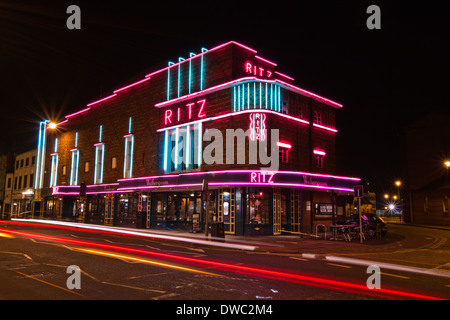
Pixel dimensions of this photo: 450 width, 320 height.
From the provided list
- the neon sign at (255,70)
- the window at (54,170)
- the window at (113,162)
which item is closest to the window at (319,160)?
the neon sign at (255,70)

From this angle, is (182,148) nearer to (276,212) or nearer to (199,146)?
(199,146)

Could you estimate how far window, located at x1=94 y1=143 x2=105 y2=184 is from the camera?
Result: 36688mm

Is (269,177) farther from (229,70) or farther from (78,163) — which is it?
(78,163)

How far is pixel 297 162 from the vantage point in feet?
83.3

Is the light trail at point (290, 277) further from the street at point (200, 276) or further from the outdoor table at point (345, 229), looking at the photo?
the outdoor table at point (345, 229)

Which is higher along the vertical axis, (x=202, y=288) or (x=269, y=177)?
(x=269, y=177)

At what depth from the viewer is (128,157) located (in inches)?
1302

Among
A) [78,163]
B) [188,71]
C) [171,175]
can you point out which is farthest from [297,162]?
[78,163]

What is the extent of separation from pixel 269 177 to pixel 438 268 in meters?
11.3

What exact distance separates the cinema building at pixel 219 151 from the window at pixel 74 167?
17.2 ft

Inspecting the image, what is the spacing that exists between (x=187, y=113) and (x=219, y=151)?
5.08 metres

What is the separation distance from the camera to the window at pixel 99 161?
36.7m

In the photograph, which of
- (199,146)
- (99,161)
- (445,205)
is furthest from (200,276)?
(445,205)

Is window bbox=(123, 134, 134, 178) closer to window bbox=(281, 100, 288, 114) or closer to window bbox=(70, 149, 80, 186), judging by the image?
window bbox=(70, 149, 80, 186)
